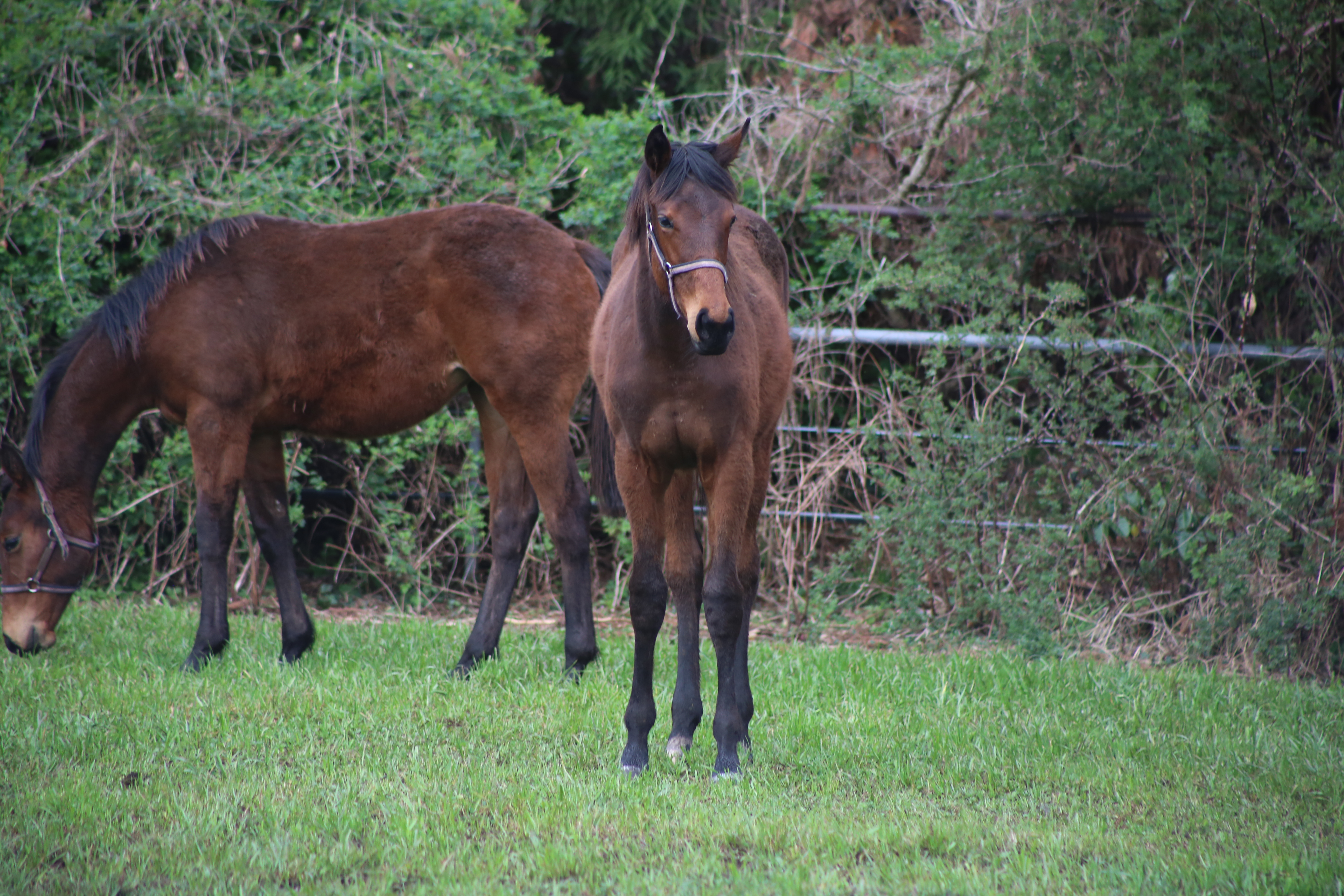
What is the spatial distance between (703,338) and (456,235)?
2.75 metres

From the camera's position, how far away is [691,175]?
3432 mm

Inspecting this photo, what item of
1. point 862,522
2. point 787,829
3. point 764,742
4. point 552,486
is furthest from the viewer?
point 862,522

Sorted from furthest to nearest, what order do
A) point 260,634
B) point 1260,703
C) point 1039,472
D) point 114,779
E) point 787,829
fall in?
point 1039,472, point 260,634, point 1260,703, point 114,779, point 787,829

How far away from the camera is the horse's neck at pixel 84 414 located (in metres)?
5.48

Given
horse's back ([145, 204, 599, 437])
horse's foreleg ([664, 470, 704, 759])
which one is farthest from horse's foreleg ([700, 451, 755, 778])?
horse's back ([145, 204, 599, 437])

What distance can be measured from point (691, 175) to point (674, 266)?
0.31m

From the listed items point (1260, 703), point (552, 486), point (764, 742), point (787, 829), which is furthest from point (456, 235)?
point (1260, 703)

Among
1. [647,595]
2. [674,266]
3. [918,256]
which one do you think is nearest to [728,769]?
[647,595]

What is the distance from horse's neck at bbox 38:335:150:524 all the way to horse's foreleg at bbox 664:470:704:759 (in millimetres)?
3187

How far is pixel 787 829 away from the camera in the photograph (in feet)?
10.1

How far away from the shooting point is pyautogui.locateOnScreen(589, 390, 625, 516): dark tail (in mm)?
5223

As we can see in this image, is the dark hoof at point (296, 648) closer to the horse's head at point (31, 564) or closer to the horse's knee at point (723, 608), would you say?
the horse's head at point (31, 564)

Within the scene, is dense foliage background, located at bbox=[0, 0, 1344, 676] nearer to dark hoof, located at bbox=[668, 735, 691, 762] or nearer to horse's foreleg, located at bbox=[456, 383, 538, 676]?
horse's foreleg, located at bbox=[456, 383, 538, 676]

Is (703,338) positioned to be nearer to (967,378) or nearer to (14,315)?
(967,378)
